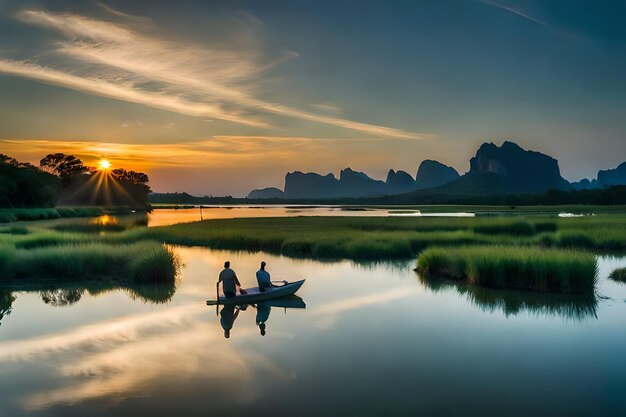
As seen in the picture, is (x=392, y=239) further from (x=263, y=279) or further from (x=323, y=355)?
(x=323, y=355)

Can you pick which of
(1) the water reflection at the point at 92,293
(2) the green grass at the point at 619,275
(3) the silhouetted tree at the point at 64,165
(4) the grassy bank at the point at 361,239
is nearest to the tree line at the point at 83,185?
(3) the silhouetted tree at the point at 64,165

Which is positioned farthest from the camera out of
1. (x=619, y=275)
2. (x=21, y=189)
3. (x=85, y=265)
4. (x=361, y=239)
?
(x=21, y=189)

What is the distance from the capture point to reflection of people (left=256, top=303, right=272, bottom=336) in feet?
56.9

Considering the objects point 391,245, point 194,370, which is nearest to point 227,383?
point 194,370

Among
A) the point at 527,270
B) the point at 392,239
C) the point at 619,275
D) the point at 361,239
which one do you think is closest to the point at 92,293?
the point at 527,270

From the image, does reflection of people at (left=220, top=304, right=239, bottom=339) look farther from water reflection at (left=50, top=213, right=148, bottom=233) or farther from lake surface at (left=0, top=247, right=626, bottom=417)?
water reflection at (left=50, top=213, right=148, bottom=233)

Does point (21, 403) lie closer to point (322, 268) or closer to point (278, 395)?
point (278, 395)

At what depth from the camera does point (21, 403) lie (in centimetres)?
1053

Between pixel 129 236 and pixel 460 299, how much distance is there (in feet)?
99.0

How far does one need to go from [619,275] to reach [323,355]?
20233mm

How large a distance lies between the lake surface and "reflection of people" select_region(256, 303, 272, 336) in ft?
0.49

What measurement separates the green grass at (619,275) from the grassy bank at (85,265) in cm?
2345

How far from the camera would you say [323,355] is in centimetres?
1393

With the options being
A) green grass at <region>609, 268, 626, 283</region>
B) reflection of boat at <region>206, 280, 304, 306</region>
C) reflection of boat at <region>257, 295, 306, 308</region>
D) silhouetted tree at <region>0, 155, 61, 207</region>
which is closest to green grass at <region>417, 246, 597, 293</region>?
green grass at <region>609, 268, 626, 283</region>
